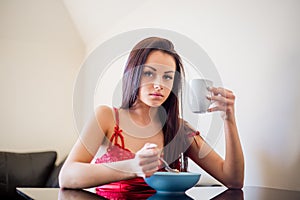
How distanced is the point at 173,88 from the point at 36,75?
6.71 feet

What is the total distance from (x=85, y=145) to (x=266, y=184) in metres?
0.58

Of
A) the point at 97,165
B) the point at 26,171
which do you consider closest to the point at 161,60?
the point at 97,165

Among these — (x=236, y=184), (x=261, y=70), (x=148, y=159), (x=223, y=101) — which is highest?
(x=261, y=70)

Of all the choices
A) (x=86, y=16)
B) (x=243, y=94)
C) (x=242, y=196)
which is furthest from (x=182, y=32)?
(x=86, y=16)

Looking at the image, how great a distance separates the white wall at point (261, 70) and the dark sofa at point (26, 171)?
1504 millimetres

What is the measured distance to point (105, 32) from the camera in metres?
2.69

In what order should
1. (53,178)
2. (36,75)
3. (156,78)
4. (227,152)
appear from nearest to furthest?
(156,78) < (227,152) < (53,178) < (36,75)

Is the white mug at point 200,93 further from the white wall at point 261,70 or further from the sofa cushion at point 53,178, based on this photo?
the sofa cushion at point 53,178

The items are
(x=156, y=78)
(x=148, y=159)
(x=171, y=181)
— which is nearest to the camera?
(x=148, y=159)

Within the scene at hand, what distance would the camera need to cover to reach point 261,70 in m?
1.30

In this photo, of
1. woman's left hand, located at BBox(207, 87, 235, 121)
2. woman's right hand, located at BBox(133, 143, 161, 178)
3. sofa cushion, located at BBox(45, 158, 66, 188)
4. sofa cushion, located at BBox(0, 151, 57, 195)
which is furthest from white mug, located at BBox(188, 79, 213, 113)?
sofa cushion, located at BBox(0, 151, 57, 195)

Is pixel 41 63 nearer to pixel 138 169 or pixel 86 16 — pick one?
pixel 86 16

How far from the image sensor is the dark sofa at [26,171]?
2613 millimetres

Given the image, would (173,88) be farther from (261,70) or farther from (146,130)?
(261,70)
